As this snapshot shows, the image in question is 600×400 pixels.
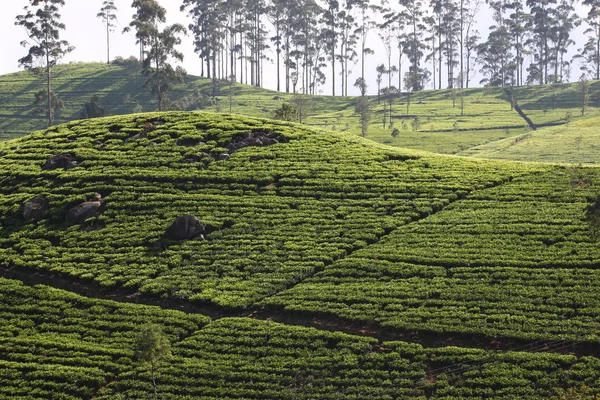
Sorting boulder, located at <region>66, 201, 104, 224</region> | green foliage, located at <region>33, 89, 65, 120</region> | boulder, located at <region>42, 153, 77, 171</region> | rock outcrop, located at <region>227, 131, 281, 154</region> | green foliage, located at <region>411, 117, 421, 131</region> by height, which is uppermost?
green foliage, located at <region>33, 89, 65, 120</region>

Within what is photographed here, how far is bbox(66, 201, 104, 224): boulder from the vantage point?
54.1m

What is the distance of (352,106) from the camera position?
152 m

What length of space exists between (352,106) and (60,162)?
9622 cm

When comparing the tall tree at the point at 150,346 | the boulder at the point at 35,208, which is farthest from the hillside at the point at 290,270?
the tall tree at the point at 150,346

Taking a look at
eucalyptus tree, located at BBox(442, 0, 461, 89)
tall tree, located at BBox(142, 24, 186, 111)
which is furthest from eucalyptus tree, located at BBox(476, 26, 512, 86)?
tall tree, located at BBox(142, 24, 186, 111)

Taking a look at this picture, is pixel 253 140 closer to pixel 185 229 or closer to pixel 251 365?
pixel 185 229

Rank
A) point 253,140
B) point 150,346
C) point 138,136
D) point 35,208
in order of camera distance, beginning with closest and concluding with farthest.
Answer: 1. point 150,346
2. point 35,208
3. point 253,140
4. point 138,136

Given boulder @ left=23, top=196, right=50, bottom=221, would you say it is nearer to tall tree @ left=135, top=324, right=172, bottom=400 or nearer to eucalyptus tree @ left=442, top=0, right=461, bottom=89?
tall tree @ left=135, top=324, right=172, bottom=400

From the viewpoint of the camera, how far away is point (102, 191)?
57688mm

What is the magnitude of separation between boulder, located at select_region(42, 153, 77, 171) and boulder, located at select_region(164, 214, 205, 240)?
1745cm

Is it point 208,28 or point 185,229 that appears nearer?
point 185,229

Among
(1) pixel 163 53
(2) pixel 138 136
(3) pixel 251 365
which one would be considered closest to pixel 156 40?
(1) pixel 163 53

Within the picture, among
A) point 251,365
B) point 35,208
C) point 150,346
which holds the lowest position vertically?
point 251,365

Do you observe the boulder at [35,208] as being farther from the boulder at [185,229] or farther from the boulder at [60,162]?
the boulder at [185,229]
